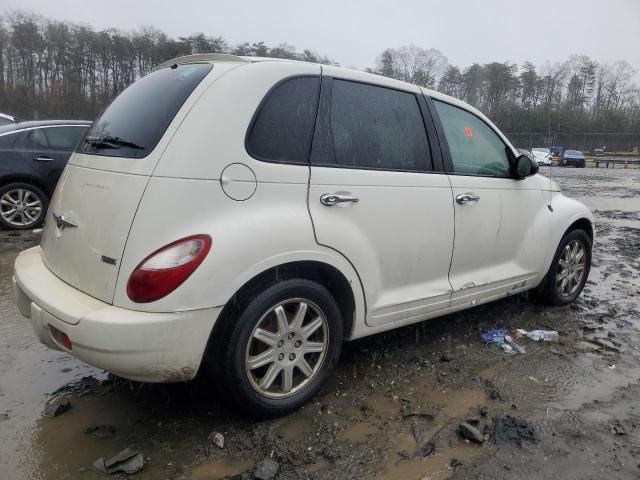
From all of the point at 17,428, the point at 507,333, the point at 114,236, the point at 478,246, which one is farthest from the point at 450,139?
the point at 17,428

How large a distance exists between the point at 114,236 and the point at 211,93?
0.84 m

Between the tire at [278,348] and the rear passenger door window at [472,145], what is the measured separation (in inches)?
58.8

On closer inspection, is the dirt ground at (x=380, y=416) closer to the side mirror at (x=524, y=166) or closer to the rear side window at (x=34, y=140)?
the side mirror at (x=524, y=166)

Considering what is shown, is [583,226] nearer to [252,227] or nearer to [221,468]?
A: [252,227]

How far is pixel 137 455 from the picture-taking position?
7.69ft

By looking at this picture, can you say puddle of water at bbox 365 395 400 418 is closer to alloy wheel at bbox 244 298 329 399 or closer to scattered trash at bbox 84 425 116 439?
alloy wheel at bbox 244 298 329 399

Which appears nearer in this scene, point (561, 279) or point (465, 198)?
point (465, 198)

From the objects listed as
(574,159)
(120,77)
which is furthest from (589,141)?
(120,77)

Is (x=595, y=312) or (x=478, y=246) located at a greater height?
(x=478, y=246)

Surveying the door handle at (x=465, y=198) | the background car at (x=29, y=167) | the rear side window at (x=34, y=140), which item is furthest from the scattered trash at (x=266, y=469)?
the rear side window at (x=34, y=140)

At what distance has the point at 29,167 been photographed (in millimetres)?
7137

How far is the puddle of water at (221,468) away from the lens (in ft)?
7.43

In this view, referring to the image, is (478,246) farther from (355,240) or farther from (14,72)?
(14,72)

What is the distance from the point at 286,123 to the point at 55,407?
81.3 inches
